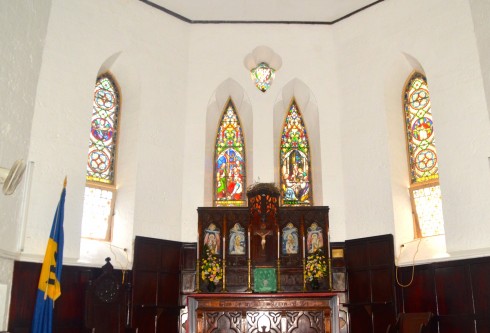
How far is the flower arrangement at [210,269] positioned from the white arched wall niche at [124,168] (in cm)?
156

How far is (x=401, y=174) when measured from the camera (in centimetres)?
1221

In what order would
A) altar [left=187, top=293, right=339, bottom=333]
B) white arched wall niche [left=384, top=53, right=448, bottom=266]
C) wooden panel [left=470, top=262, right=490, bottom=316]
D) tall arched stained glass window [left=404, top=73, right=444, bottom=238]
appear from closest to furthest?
wooden panel [left=470, top=262, right=490, bottom=316] → altar [left=187, top=293, right=339, bottom=333] → white arched wall niche [left=384, top=53, right=448, bottom=266] → tall arched stained glass window [left=404, top=73, right=444, bottom=238]

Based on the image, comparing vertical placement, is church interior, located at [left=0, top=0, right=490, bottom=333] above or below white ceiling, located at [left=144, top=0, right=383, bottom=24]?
below

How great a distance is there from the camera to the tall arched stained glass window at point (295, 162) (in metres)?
13.2

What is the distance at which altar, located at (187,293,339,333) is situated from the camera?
10867 millimetres

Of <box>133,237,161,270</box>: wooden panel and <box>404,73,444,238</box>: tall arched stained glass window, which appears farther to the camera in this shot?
<box>404,73,444,238</box>: tall arched stained glass window

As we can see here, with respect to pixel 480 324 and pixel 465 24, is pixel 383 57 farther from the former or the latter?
pixel 480 324

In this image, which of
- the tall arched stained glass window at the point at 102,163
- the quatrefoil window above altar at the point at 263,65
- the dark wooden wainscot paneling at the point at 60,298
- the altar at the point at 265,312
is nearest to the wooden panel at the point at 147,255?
the dark wooden wainscot paneling at the point at 60,298

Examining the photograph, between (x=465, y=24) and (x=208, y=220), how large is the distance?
6892 millimetres

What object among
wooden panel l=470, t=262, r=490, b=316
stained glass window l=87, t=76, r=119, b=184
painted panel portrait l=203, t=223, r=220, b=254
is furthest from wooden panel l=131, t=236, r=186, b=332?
wooden panel l=470, t=262, r=490, b=316

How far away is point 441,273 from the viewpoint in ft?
35.1

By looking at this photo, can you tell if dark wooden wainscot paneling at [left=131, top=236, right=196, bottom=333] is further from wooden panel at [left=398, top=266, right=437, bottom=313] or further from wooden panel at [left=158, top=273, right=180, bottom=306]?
wooden panel at [left=398, top=266, right=437, bottom=313]

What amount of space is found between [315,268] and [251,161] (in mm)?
3141

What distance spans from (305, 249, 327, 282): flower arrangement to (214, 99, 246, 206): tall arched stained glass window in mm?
2314
